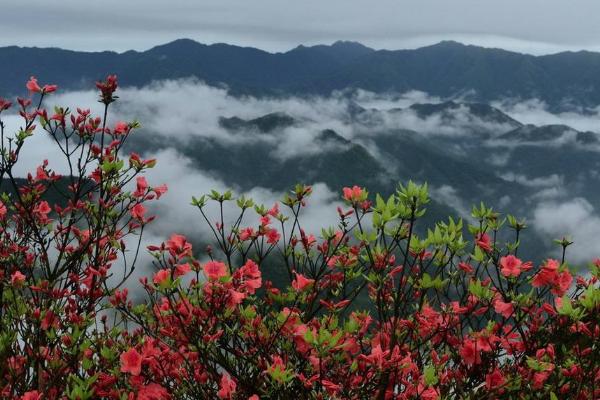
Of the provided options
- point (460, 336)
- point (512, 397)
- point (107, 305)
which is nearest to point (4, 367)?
point (107, 305)

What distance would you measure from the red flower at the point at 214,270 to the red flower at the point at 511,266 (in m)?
2.20

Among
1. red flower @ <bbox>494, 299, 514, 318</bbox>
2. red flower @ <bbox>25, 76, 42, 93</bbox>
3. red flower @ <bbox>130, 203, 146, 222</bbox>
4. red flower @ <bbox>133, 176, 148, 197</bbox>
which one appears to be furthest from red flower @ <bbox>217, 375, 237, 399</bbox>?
red flower @ <bbox>25, 76, 42, 93</bbox>

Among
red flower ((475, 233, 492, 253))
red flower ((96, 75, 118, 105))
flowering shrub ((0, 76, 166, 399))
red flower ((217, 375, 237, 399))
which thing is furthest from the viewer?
red flower ((96, 75, 118, 105))

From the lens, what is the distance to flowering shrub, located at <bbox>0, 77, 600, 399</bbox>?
13.7ft

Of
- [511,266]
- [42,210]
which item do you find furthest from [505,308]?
[42,210]

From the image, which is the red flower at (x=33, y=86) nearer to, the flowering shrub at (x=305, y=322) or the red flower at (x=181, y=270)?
the flowering shrub at (x=305, y=322)

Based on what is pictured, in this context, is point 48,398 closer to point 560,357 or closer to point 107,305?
point 107,305

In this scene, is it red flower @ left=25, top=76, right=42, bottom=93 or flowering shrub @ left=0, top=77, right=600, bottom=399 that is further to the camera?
red flower @ left=25, top=76, right=42, bottom=93

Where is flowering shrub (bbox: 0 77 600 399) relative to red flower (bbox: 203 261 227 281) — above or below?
below

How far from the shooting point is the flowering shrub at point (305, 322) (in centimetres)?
417

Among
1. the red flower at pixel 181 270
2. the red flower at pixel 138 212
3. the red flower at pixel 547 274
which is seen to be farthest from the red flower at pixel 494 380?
the red flower at pixel 138 212

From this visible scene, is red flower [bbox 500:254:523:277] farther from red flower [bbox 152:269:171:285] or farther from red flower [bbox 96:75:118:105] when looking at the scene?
red flower [bbox 96:75:118:105]

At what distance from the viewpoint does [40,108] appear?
20.9ft

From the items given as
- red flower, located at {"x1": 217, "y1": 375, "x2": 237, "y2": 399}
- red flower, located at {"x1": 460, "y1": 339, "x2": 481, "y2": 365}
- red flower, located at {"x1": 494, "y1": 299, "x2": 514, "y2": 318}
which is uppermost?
red flower, located at {"x1": 494, "y1": 299, "x2": 514, "y2": 318}
